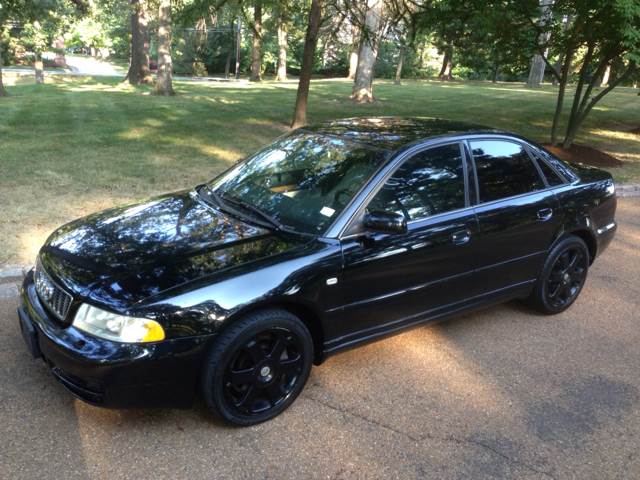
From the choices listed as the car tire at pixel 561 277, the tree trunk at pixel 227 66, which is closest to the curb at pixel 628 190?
the car tire at pixel 561 277

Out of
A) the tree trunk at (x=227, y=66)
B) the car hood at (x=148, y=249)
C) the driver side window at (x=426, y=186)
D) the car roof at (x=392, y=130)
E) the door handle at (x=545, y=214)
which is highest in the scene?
the tree trunk at (x=227, y=66)

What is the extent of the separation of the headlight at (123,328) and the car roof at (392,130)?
1916 millimetres

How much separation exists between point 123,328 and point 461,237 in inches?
88.4

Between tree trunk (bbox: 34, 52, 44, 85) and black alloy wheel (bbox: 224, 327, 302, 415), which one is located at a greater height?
tree trunk (bbox: 34, 52, 44, 85)

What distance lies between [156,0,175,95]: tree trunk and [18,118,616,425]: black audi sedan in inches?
686

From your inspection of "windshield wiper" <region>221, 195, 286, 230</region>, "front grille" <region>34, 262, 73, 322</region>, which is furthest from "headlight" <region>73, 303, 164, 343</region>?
"windshield wiper" <region>221, 195, 286, 230</region>

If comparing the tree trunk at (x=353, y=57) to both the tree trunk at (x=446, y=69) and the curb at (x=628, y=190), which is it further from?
the curb at (x=628, y=190)

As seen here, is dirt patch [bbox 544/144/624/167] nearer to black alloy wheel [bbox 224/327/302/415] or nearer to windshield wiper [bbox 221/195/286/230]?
windshield wiper [bbox 221/195/286/230]

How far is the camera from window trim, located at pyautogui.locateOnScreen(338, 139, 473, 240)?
3.38 meters

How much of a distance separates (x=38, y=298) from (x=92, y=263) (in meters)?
0.45

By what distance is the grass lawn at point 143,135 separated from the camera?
22.5 ft

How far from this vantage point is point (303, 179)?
12.4ft

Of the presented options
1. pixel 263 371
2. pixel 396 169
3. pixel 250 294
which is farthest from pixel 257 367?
pixel 396 169

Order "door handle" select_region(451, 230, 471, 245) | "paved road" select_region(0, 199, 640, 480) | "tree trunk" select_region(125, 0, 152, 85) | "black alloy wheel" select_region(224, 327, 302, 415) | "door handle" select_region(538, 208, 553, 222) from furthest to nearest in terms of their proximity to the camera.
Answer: "tree trunk" select_region(125, 0, 152, 85)
"door handle" select_region(538, 208, 553, 222)
"door handle" select_region(451, 230, 471, 245)
"black alloy wheel" select_region(224, 327, 302, 415)
"paved road" select_region(0, 199, 640, 480)
